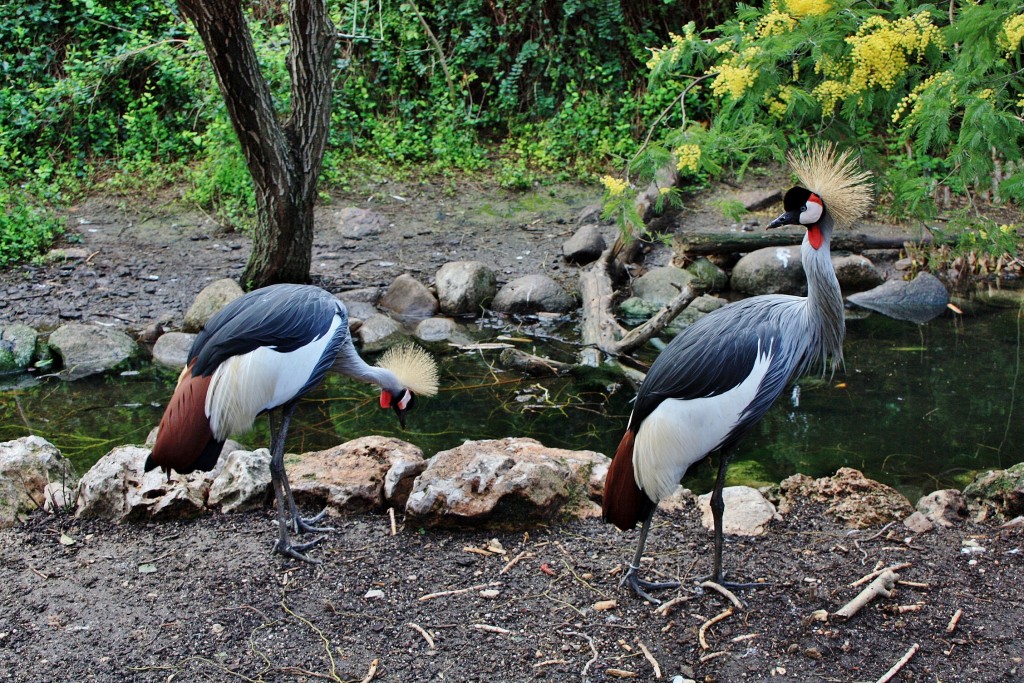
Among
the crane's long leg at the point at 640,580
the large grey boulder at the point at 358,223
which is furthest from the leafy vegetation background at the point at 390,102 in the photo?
the crane's long leg at the point at 640,580

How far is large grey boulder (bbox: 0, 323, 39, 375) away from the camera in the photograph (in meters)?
7.34

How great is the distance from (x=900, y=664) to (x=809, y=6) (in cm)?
390

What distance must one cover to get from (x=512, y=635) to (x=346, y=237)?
6918 mm

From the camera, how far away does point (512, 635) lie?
3.55m

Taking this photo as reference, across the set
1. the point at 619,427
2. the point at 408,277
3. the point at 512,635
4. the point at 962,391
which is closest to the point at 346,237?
the point at 408,277

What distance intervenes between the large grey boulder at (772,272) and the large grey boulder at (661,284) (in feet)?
1.96

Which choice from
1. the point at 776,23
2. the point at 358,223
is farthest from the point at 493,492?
the point at 358,223

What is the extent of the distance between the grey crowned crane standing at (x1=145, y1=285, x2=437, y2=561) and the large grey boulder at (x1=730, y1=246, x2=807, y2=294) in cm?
567

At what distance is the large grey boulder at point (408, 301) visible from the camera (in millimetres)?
8516

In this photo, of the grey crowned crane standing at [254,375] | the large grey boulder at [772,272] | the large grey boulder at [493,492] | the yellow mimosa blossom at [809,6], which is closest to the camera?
the grey crowned crane standing at [254,375]

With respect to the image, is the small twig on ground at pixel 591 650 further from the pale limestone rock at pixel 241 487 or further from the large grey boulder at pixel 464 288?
the large grey boulder at pixel 464 288

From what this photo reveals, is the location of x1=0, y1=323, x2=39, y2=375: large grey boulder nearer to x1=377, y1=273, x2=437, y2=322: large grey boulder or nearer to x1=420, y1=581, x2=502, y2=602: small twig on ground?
x1=377, y1=273, x2=437, y2=322: large grey boulder

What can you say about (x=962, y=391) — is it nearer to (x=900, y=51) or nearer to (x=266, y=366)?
(x=900, y=51)

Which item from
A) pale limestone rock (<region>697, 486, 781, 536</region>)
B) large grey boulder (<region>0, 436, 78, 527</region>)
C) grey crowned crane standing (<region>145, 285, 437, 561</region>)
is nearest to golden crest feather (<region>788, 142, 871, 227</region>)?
pale limestone rock (<region>697, 486, 781, 536</region>)
